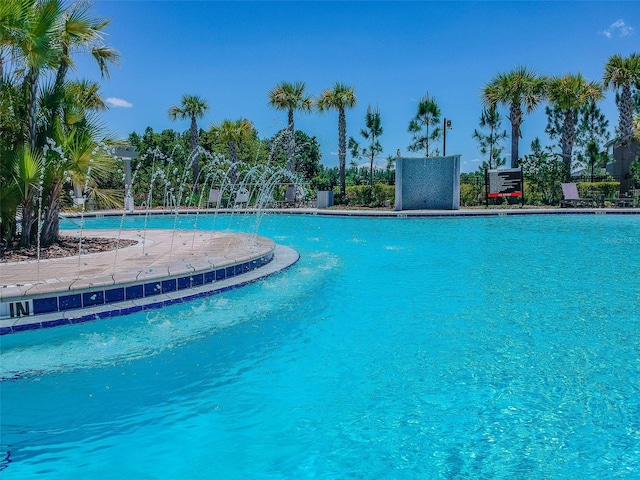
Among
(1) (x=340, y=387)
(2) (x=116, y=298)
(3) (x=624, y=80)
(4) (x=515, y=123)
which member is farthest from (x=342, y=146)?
(1) (x=340, y=387)

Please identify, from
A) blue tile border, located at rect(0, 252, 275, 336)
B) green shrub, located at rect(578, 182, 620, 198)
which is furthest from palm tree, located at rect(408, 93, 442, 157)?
blue tile border, located at rect(0, 252, 275, 336)

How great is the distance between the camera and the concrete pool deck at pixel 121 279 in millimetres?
5148

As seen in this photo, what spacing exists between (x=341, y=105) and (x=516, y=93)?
32.6ft

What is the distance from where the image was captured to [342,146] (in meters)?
28.8

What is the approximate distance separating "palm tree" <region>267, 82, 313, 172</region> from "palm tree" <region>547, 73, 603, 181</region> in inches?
557

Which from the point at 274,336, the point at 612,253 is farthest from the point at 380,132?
the point at 274,336

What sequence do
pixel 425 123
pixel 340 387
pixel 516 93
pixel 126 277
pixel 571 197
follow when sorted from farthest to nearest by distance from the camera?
pixel 425 123, pixel 516 93, pixel 571 197, pixel 126 277, pixel 340 387

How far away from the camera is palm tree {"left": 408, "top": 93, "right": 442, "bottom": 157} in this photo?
37750 millimetres

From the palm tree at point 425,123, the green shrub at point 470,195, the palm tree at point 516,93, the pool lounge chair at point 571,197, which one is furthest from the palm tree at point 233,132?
the pool lounge chair at point 571,197

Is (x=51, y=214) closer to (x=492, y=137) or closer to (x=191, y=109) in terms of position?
(x=191, y=109)

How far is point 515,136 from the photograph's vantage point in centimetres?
2823

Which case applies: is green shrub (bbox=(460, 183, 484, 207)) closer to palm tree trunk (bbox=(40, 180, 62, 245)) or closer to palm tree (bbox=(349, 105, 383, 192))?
palm tree (bbox=(349, 105, 383, 192))

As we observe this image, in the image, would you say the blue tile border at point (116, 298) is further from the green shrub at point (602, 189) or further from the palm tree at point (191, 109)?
the palm tree at point (191, 109)

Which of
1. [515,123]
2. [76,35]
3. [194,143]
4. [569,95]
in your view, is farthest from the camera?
[194,143]
